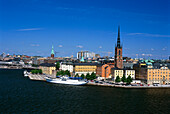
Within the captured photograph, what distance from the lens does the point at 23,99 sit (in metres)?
31.7

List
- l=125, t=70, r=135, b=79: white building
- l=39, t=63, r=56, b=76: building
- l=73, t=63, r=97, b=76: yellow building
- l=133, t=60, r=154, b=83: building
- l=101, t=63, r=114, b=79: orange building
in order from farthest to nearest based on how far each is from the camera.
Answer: l=39, t=63, r=56, b=76: building → l=73, t=63, r=97, b=76: yellow building → l=101, t=63, r=114, b=79: orange building → l=125, t=70, r=135, b=79: white building → l=133, t=60, r=154, b=83: building

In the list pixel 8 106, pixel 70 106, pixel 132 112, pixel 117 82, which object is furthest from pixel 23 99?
pixel 117 82

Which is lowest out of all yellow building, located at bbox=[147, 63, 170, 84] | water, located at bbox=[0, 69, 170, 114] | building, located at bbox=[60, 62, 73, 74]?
water, located at bbox=[0, 69, 170, 114]

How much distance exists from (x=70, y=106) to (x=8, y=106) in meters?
7.31

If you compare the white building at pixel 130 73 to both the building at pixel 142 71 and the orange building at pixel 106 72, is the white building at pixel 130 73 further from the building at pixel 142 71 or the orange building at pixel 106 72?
the orange building at pixel 106 72

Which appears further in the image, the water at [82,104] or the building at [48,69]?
the building at [48,69]

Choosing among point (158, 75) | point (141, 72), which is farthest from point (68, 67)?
point (158, 75)

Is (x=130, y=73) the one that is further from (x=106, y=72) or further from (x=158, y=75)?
(x=158, y=75)

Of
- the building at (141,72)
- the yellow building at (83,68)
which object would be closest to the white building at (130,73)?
the building at (141,72)

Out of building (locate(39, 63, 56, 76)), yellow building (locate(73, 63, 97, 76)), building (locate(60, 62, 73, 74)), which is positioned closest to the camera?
yellow building (locate(73, 63, 97, 76))

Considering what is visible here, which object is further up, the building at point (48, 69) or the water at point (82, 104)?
the building at point (48, 69)

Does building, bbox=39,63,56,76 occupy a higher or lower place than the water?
higher

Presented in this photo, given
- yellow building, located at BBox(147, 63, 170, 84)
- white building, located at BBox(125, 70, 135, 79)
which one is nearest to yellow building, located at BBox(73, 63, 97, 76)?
white building, located at BBox(125, 70, 135, 79)

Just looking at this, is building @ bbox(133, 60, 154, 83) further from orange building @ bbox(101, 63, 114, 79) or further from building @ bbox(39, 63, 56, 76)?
building @ bbox(39, 63, 56, 76)
